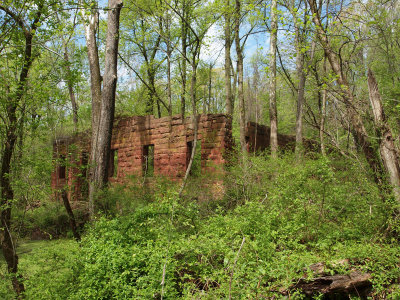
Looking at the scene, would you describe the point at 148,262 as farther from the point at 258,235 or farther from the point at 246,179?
the point at 246,179

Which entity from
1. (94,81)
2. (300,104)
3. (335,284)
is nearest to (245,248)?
(335,284)

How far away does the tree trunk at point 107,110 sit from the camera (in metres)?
9.14

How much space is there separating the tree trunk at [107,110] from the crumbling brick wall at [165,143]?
85 centimetres

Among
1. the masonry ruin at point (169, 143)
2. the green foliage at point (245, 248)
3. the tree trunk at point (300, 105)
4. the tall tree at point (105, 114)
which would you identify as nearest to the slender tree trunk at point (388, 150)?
the green foliage at point (245, 248)

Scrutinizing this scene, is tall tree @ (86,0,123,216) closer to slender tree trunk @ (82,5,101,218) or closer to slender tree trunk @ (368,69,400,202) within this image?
slender tree trunk @ (82,5,101,218)

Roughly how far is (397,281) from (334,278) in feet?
2.71

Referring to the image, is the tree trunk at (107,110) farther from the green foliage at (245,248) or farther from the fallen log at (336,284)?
the fallen log at (336,284)

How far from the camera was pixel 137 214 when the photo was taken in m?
5.60

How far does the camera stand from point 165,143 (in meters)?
12.3

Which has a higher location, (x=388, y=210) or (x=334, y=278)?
(x=388, y=210)

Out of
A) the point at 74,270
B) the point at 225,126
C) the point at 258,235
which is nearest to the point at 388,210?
the point at 258,235

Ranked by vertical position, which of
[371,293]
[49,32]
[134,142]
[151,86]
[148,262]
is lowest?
[371,293]

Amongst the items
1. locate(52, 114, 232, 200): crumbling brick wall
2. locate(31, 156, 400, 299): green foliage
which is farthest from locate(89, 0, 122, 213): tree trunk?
locate(31, 156, 400, 299): green foliage

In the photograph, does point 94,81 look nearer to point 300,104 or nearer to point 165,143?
point 165,143
